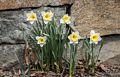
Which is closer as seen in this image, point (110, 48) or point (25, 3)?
point (25, 3)

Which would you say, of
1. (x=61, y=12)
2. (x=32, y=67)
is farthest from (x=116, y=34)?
(x=32, y=67)

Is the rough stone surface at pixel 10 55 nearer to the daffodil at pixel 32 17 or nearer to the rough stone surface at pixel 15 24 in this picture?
the rough stone surface at pixel 15 24

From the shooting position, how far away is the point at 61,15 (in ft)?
11.0

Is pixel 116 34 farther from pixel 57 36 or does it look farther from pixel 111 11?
pixel 57 36

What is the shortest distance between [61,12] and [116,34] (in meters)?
0.59

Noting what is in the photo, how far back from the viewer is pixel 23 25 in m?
3.31

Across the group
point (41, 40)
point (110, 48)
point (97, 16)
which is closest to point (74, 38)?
point (41, 40)

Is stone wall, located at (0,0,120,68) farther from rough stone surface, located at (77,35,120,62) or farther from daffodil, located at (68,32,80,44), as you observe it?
daffodil, located at (68,32,80,44)

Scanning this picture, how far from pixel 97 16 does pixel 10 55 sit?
89 centimetres

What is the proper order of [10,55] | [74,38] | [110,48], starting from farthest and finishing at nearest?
[110,48] < [10,55] < [74,38]

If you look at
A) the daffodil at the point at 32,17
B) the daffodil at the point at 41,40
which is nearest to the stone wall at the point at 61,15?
the daffodil at the point at 32,17

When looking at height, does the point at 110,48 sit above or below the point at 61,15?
below

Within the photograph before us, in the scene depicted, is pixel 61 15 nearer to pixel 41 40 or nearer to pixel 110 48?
pixel 41 40

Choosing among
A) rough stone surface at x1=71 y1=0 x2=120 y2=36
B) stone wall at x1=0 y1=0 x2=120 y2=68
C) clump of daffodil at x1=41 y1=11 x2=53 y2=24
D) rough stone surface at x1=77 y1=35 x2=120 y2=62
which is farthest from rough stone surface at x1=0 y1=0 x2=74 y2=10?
rough stone surface at x1=77 y1=35 x2=120 y2=62
